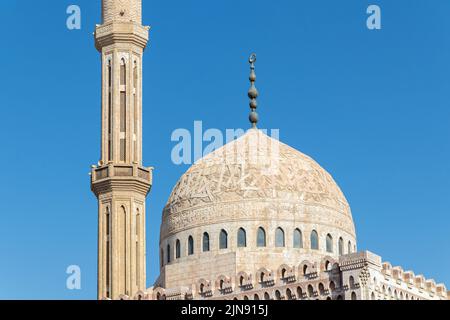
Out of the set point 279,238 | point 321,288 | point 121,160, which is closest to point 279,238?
point 279,238

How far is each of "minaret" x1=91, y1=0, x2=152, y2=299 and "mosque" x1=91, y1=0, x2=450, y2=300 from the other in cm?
3

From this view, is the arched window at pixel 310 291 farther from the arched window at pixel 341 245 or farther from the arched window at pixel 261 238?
the arched window at pixel 341 245

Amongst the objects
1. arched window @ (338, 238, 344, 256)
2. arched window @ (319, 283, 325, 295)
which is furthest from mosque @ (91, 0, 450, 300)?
arched window @ (319, 283, 325, 295)

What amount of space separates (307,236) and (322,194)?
174cm

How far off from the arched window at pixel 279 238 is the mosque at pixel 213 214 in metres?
0.03

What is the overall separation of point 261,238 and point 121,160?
563 cm

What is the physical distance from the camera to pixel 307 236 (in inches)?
1759

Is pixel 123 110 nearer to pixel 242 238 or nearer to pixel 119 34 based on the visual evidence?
pixel 119 34

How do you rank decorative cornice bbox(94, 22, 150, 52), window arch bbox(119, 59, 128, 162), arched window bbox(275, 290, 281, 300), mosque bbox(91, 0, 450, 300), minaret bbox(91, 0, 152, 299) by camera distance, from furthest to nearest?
decorative cornice bbox(94, 22, 150, 52), window arch bbox(119, 59, 128, 162), minaret bbox(91, 0, 152, 299), mosque bbox(91, 0, 450, 300), arched window bbox(275, 290, 281, 300)

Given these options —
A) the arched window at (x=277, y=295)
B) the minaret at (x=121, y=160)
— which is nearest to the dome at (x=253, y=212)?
the minaret at (x=121, y=160)

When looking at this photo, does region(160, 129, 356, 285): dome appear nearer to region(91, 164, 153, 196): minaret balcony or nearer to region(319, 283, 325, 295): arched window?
region(91, 164, 153, 196): minaret balcony

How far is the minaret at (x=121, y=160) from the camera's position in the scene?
135 feet

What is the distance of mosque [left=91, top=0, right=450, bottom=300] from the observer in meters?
40.4

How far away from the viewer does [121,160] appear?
4269 centimetres
